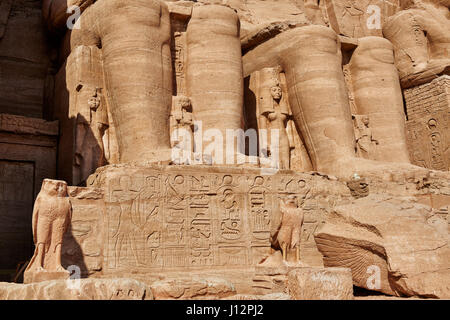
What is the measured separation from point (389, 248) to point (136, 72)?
13.4ft

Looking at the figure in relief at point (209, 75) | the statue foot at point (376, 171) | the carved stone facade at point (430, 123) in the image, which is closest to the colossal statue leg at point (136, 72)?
the figure in relief at point (209, 75)

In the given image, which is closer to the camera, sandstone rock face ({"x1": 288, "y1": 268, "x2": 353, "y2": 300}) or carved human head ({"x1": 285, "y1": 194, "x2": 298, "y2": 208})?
sandstone rock face ({"x1": 288, "y1": 268, "x2": 353, "y2": 300})

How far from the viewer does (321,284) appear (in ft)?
14.3

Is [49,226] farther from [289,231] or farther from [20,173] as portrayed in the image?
[20,173]

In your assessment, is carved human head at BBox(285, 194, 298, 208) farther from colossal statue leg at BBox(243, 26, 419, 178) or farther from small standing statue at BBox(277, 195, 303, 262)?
colossal statue leg at BBox(243, 26, 419, 178)

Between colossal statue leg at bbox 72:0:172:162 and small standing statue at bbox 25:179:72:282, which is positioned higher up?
colossal statue leg at bbox 72:0:172:162

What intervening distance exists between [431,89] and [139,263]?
635 centimetres

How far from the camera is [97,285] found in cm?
358

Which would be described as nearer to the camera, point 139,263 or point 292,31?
point 139,263

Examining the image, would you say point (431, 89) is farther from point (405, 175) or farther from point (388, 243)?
point (388, 243)

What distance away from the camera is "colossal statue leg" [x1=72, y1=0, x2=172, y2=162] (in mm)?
6984

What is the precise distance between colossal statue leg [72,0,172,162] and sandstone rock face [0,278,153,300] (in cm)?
324

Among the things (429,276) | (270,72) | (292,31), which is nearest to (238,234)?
(429,276)

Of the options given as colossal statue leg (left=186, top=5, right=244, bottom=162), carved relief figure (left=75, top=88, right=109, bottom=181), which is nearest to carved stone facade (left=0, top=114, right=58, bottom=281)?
carved relief figure (left=75, top=88, right=109, bottom=181)
